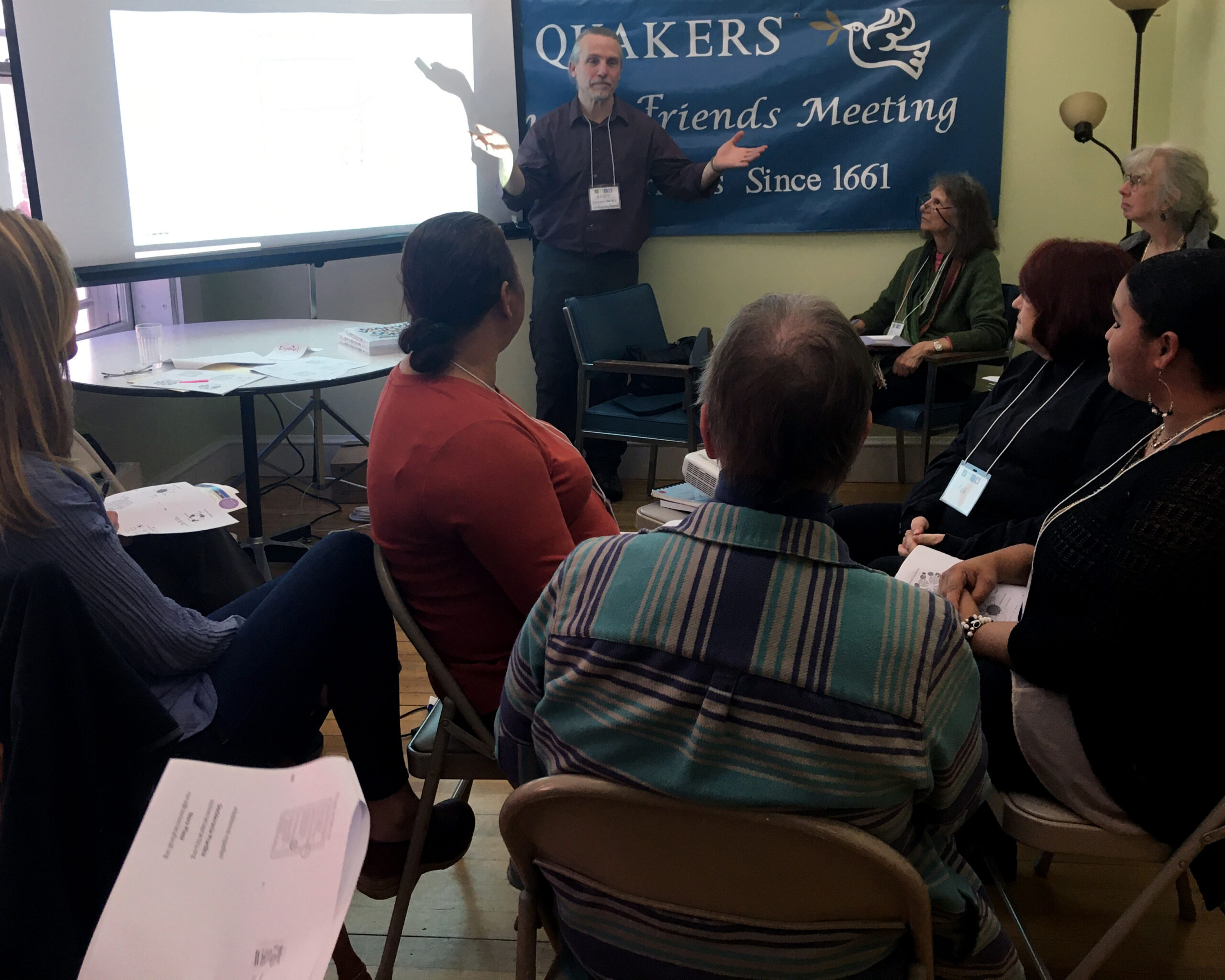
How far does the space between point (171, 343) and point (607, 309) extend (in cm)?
153

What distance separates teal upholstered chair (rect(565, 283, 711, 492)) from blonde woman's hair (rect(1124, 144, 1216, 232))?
142 centimetres

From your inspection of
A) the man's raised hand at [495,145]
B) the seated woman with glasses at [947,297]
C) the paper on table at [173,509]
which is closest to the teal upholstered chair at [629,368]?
the man's raised hand at [495,145]

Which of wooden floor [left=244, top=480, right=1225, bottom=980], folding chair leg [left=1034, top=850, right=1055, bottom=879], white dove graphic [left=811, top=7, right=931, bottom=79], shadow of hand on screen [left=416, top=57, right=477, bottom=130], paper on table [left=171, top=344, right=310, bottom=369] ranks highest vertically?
white dove graphic [left=811, top=7, right=931, bottom=79]

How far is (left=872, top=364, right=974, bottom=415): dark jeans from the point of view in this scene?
146 inches

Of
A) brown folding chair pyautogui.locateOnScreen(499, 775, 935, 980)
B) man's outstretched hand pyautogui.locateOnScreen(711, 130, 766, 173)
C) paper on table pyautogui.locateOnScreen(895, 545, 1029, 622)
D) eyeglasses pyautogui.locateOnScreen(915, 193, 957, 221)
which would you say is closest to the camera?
brown folding chair pyautogui.locateOnScreen(499, 775, 935, 980)

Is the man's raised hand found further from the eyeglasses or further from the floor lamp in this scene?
the floor lamp

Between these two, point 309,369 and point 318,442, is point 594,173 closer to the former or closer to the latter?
point 318,442

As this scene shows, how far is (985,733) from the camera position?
4.74 ft

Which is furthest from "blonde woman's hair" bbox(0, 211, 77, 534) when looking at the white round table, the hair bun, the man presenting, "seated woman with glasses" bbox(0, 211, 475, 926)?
the man presenting

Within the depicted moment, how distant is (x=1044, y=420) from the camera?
2.03 m

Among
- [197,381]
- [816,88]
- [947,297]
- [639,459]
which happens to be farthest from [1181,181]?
[197,381]

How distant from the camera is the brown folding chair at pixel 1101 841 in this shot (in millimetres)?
1240

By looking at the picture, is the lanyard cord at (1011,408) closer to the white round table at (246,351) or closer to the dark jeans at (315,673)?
the dark jeans at (315,673)

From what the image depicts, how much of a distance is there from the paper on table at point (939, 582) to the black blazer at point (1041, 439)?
29 centimetres
